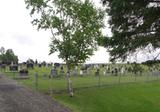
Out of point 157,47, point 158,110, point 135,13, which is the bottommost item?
point 158,110

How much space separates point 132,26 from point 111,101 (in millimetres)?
7560

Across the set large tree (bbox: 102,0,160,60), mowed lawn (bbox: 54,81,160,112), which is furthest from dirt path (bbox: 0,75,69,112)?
large tree (bbox: 102,0,160,60)

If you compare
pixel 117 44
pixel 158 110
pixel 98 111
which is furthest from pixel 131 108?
pixel 117 44

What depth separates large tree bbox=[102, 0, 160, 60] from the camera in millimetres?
17328

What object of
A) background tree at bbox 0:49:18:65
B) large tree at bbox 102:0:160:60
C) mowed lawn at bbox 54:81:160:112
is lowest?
mowed lawn at bbox 54:81:160:112

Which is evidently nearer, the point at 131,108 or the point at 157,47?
the point at 157,47

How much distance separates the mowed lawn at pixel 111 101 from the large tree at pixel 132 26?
4061 mm

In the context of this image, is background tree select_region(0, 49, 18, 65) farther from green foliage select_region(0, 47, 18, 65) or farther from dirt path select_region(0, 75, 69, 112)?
dirt path select_region(0, 75, 69, 112)

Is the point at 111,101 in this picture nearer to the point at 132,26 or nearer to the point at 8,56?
the point at 132,26

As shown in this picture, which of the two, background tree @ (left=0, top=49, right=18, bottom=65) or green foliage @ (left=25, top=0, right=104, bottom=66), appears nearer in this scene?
green foliage @ (left=25, top=0, right=104, bottom=66)

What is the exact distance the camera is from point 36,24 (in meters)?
29.9

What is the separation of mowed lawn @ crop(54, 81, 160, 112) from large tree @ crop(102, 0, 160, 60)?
406cm

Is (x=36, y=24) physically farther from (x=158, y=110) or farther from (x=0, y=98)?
(x=158, y=110)

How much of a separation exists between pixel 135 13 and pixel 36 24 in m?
13.1
